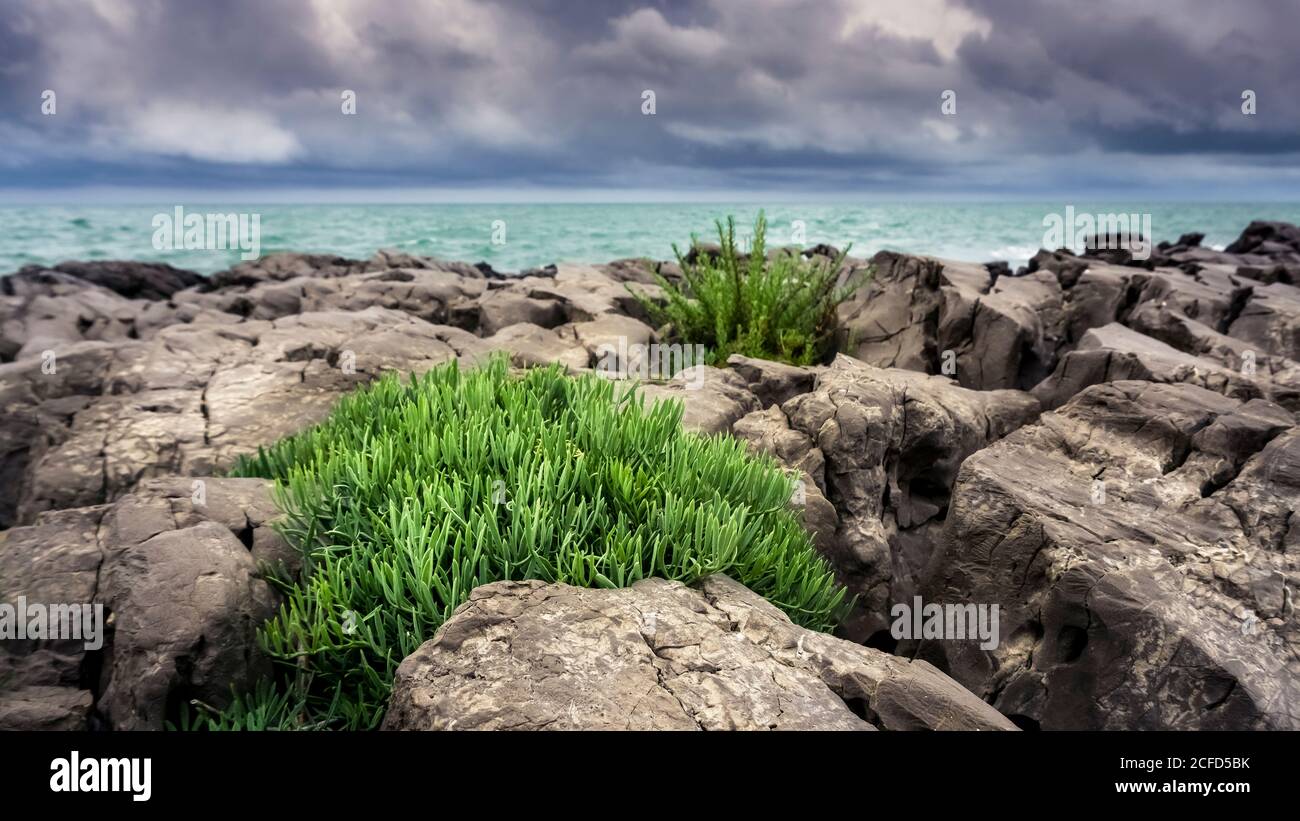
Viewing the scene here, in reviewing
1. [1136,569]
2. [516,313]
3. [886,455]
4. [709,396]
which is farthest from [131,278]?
[1136,569]

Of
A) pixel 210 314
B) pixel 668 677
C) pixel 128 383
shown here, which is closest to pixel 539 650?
pixel 668 677

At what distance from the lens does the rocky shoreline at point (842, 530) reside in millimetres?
3291

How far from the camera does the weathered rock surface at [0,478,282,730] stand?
3.47 m

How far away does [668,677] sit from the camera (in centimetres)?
315

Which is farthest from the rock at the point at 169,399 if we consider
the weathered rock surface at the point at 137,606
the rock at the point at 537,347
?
the weathered rock surface at the point at 137,606

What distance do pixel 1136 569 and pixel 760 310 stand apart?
6.05 m

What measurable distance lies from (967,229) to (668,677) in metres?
63.0

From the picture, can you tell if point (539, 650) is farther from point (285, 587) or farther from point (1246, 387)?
point (1246, 387)

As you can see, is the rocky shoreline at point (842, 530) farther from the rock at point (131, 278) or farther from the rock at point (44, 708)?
the rock at point (131, 278)

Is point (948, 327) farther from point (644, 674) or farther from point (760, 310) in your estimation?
point (644, 674)

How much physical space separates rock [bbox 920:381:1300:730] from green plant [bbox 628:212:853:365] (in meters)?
4.31

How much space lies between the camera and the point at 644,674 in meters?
3.15

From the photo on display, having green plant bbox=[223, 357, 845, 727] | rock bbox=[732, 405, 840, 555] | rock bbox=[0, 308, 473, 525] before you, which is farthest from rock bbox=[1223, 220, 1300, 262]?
Result: green plant bbox=[223, 357, 845, 727]
